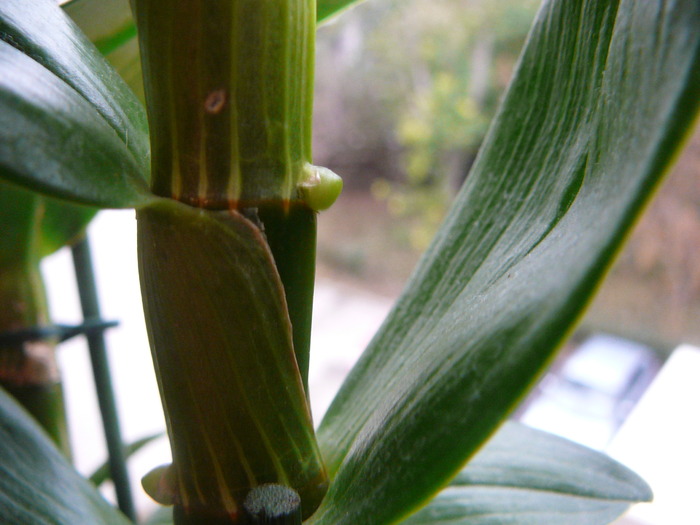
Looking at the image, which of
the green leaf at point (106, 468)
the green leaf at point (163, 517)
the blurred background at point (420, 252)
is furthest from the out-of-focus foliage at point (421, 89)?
the green leaf at point (163, 517)

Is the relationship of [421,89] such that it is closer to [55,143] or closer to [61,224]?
[61,224]

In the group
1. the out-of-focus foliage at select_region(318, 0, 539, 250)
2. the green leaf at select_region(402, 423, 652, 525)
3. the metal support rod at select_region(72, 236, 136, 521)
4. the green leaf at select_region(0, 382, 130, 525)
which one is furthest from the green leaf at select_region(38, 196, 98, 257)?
the out-of-focus foliage at select_region(318, 0, 539, 250)

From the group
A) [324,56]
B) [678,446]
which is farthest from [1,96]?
[324,56]

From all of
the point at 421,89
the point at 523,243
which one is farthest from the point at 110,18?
the point at 421,89

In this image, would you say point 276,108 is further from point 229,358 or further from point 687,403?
point 687,403

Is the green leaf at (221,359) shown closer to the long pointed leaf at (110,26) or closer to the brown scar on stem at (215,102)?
the brown scar on stem at (215,102)

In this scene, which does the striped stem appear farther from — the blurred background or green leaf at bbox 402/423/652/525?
the blurred background
